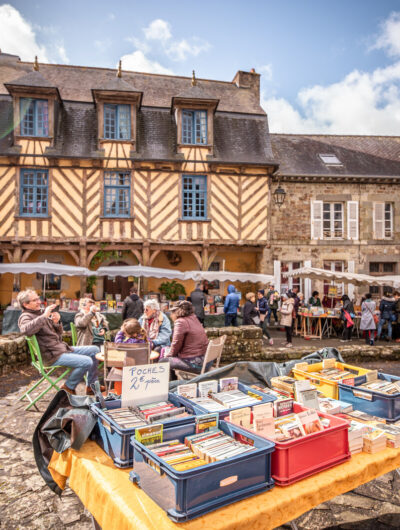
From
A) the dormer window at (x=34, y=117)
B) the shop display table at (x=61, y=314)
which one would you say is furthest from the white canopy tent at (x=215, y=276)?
the dormer window at (x=34, y=117)

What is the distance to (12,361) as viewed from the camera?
6062mm

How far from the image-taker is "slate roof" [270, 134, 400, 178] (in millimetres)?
15000

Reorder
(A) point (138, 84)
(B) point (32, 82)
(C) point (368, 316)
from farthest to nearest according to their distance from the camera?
(A) point (138, 84)
(B) point (32, 82)
(C) point (368, 316)

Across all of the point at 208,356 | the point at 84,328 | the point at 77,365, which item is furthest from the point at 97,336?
the point at 208,356

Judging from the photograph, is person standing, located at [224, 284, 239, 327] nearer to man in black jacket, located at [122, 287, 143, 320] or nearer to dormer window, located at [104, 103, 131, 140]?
man in black jacket, located at [122, 287, 143, 320]

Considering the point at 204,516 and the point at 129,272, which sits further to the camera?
the point at 129,272

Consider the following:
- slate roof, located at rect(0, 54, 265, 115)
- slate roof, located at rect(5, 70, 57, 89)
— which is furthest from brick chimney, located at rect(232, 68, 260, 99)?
slate roof, located at rect(5, 70, 57, 89)

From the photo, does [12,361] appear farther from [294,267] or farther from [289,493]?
[294,267]

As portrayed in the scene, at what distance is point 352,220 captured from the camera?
1469 cm

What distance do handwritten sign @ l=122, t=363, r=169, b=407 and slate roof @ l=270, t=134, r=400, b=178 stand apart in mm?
13012

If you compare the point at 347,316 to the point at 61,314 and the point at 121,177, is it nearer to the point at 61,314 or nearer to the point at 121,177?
the point at 61,314

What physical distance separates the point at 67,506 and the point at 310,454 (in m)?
1.87

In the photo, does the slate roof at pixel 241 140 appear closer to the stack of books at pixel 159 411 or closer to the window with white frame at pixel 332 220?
the window with white frame at pixel 332 220

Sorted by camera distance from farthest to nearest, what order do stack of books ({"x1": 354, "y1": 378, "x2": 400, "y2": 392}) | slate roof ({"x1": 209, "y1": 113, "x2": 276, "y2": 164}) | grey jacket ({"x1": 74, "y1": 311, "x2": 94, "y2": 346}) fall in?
1. slate roof ({"x1": 209, "y1": 113, "x2": 276, "y2": 164})
2. grey jacket ({"x1": 74, "y1": 311, "x2": 94, "y2": 346})
3. stack of books ({"x1": 354, "y1": 378, "x2": 400, "y2": 392})
